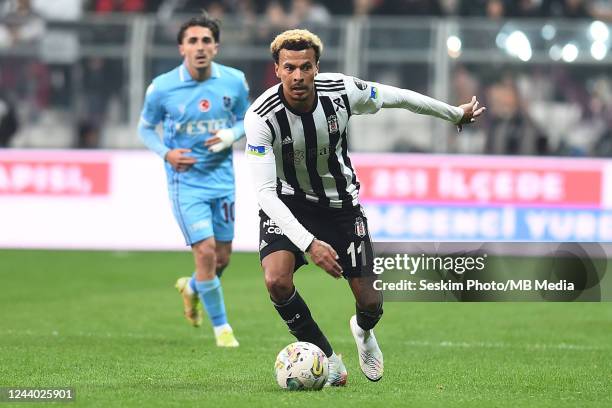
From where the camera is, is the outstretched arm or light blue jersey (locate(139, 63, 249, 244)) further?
light blue jersey (locate(139, 63, 249, 244))

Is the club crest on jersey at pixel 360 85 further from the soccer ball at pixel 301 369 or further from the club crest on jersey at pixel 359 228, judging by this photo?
the soccer ball at pixel 301 369

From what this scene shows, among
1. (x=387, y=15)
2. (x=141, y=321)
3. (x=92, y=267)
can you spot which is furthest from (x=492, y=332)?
(x=387, y=15)

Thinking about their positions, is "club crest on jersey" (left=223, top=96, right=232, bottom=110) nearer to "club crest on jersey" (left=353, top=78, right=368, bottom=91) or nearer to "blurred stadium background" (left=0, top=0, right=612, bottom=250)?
"club crest on jersey" (left=353, top=78, right=368, bottom=91)

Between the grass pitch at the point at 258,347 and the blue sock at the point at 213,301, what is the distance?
0.29 m

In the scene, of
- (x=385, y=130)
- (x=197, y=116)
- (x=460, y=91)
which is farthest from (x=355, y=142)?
(x=197, y=116)

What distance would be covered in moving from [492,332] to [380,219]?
584cm

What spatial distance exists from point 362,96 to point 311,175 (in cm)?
55

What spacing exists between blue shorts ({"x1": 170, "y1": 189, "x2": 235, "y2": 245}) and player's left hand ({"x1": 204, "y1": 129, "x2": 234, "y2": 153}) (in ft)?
1.44

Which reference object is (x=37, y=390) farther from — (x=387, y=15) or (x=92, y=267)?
(x=387, y=15)

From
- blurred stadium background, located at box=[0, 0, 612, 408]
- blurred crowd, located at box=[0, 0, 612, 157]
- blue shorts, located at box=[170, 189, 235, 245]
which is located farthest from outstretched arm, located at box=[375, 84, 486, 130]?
blurred crowd, located at box=[0, 0, 612, 157]

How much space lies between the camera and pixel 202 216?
9.98 metres

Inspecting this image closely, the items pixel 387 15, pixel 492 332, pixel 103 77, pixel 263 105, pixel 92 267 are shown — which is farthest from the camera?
pixel 387 15

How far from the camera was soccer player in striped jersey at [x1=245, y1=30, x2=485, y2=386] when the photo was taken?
7.17 m

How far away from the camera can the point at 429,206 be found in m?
16.8
